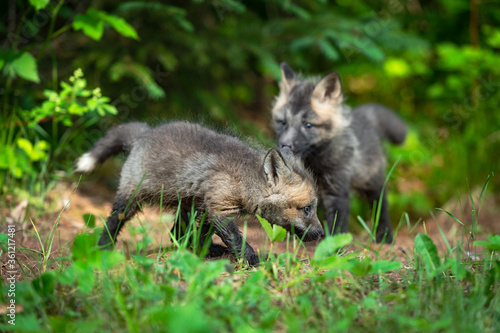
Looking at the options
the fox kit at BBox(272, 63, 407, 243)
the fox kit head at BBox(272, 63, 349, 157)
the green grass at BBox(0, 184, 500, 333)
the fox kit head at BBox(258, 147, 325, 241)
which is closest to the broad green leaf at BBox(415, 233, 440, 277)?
the green grass at BBox(0, 184, 500, 333)

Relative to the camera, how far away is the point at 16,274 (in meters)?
2.80

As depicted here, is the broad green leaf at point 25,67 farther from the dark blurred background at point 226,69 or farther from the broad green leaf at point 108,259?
the broad green leaf at point 108,259

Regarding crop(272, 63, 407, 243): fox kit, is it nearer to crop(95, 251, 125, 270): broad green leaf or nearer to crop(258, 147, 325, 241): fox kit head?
crop(258, 147, 325, 241): fox kit head

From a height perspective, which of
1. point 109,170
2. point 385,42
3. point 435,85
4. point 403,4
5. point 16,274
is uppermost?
point 403,4

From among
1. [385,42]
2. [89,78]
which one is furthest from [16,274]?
[385,42]

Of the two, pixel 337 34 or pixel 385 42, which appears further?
pixel 385 42

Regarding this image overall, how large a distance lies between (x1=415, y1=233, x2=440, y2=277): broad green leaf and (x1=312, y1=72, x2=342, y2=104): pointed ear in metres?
2.67

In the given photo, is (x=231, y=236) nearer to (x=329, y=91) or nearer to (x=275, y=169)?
(x=275, y=169)

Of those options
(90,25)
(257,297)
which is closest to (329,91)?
(90,25)

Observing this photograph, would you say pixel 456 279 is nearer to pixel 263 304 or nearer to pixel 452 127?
pixel 263 304

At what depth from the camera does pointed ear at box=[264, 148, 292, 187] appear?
322 cm

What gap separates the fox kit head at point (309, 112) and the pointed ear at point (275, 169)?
4.59 feet

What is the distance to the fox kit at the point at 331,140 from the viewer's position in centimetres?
478

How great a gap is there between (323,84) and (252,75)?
11.2 feet
